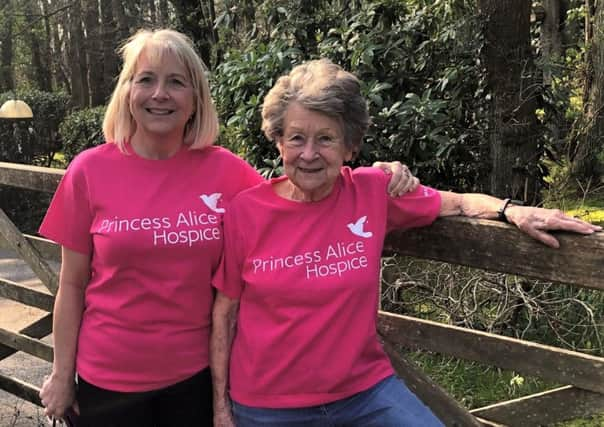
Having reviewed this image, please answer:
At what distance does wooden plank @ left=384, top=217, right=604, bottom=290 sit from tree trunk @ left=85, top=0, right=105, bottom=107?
1761 cm

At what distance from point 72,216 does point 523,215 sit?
4.42 ft

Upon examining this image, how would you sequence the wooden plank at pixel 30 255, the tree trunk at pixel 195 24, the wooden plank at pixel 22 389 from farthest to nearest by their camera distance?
the tree trunk at pixel 195 24, the wooden plank at pixel 22 389, the wooden plank at pixel 30 255

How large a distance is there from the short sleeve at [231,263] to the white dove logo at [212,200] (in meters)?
0.05

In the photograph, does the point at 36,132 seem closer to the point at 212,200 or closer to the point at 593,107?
the point at 593,107

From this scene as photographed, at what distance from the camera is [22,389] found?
3.59 metres

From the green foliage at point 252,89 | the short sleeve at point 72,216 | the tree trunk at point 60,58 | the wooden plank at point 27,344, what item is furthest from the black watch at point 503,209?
the tree trunk at point 60,58

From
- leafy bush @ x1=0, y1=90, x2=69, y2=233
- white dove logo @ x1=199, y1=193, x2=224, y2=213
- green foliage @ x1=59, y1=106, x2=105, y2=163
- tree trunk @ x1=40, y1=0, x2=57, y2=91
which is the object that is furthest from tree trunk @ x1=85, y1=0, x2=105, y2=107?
white dove logo @ x1=199, y1=193, x2=224, y2=213

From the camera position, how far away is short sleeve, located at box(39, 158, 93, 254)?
6.77 feet

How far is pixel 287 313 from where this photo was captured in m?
1.94

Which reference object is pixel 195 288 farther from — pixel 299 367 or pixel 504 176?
pixel 504 176

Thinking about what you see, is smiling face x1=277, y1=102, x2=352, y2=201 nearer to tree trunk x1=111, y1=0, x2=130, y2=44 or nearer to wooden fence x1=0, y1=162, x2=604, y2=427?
wooden fence x1=0, y1=162, x2=604, y2=427

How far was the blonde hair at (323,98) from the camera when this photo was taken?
1.91 meters

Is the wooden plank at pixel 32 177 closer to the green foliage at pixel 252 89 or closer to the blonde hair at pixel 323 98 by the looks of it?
the blonde hair at pixel 323 98

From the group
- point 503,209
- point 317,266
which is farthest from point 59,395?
point 503,209
